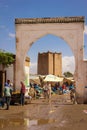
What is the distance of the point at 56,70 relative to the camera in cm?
5953

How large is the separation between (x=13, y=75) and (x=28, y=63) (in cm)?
378

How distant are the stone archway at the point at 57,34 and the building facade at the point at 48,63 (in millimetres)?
37449

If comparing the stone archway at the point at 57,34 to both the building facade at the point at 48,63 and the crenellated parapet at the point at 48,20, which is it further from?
the building facade at the point at 48,63

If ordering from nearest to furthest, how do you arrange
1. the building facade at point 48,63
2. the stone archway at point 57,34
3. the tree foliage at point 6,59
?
the tree foliage at point 6,59
the stone archway at point 57,34
the building facade at point 48,63

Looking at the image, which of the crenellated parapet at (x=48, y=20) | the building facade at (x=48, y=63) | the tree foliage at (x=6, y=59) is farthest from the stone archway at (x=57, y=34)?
the building facade at (x=48, y=63)

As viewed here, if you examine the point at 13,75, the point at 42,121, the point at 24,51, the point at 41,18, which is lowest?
the point at 42,121

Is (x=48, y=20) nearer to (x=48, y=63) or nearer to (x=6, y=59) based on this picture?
(x=6, y=59)

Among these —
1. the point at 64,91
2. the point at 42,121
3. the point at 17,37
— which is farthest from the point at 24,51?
the point at 64,91

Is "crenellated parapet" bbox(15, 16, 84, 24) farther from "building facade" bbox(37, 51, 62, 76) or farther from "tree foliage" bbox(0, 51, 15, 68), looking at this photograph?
"building facade" bbox(37, 51, 62, 76)

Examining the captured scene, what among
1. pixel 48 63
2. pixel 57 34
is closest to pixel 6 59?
pixel 57 34

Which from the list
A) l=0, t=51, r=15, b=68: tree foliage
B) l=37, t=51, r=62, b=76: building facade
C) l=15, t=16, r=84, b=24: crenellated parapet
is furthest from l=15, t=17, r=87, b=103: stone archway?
l=37, t=51, r=62, b=76: building facade

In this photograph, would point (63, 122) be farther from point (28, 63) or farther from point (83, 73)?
point (28, 63)

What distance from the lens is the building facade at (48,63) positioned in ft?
192

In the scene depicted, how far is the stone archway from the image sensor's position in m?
20.3
